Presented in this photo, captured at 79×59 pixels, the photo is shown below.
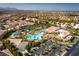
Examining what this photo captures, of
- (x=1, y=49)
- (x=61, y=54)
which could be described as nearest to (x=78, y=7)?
Result: (x=61, y=54)

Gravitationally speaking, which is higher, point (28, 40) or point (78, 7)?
point (78, 7)

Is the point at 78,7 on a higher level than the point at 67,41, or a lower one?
higher

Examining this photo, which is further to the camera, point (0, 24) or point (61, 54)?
point (0, 24)

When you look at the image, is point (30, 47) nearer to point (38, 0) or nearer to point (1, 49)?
point (1, 49)

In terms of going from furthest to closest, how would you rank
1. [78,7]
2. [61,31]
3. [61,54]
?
[78,7] → [61,31] → [61,54]

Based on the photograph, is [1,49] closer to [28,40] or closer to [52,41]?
[28,40]

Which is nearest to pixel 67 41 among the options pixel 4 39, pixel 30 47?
pixel 30 47

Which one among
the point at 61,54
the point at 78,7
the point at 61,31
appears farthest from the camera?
the point at 78,7

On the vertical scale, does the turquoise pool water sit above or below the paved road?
above

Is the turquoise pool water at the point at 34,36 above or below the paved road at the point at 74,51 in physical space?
above
